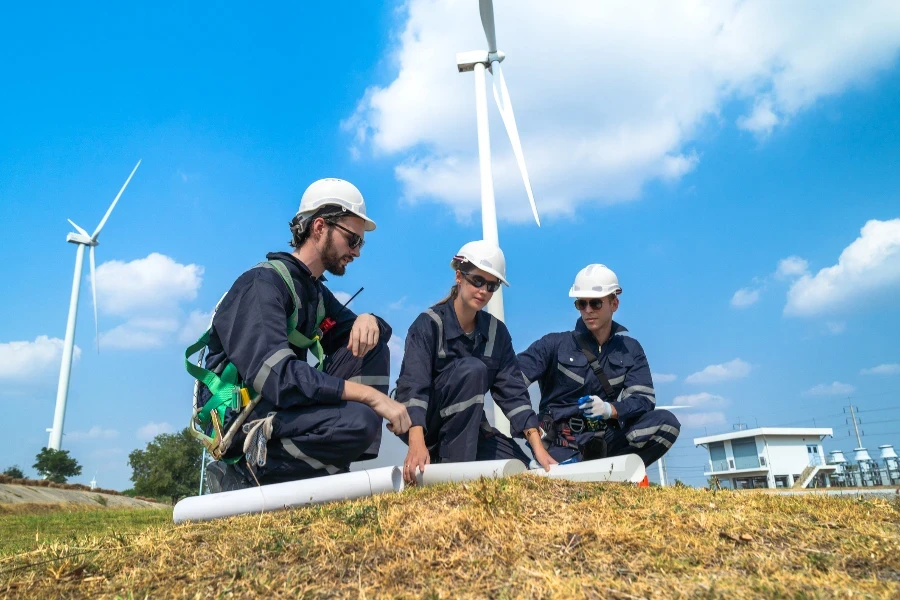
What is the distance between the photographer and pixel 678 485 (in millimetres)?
5191

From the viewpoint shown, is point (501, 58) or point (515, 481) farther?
point (501, 58)

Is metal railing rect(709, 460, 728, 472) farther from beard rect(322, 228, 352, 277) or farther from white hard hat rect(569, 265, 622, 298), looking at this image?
beard rect(322, 228, 352, 277)

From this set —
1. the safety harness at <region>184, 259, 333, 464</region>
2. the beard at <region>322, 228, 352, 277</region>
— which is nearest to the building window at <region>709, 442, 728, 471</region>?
the beard at <region>322, 228, 352, 277</region>

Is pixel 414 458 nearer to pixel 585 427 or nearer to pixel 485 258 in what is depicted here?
pixel 485 258

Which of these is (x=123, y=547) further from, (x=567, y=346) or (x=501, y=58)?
(x=501, y=58)

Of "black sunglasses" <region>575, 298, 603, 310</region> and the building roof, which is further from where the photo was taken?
the building roof

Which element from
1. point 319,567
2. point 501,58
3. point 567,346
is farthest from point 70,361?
point 319,567

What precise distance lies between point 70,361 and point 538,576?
35109 millimetres

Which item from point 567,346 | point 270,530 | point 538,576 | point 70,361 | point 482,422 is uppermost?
point 70,361

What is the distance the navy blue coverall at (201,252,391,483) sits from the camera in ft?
13.6

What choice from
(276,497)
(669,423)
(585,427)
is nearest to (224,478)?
(276,497)

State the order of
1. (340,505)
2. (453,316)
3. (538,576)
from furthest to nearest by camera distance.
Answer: (453,316) < (340,505) < (538,576)

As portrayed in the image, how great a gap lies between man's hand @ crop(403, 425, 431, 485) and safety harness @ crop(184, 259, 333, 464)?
95 cm

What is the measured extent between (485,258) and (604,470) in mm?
1946
